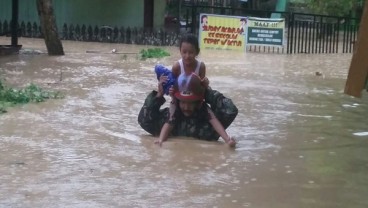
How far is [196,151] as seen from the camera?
7.53 m

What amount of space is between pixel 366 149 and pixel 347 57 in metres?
14.7

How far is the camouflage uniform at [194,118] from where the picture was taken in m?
8.02

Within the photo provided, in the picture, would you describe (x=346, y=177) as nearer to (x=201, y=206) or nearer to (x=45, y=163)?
(x=201, y=206)

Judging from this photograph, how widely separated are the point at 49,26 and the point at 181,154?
41.2 ft

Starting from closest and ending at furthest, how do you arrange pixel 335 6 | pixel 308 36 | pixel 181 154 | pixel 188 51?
pixel 181 154 < pixel 188 51 < pixel 308 36 < pixel 335 6

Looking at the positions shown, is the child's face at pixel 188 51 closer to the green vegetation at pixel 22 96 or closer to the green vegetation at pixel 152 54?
the green vegetation at pixel 22 96

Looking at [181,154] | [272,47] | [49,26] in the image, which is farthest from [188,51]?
[272,47]

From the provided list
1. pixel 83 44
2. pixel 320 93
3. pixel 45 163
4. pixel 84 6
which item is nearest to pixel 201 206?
pixel 45 163

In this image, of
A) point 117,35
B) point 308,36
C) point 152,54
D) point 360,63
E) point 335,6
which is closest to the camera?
point 360,63

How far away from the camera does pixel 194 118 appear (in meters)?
8.17

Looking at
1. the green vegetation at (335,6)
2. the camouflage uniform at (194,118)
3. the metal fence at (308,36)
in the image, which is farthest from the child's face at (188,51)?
the green vegetation at (335,6)

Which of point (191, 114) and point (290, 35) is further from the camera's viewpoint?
point (290, 35)

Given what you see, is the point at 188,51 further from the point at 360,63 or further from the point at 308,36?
the point at 308,36

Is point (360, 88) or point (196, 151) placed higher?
point (360, 88)
